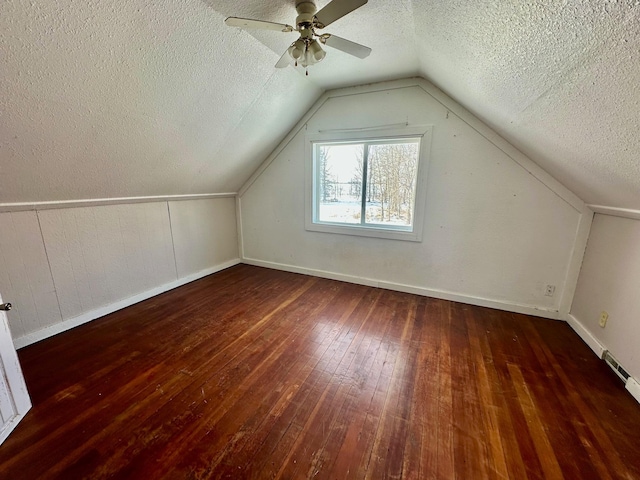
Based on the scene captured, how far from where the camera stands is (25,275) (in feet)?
6.62

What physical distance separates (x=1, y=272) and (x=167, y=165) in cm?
144

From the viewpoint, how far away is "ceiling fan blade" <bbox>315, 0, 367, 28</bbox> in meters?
1.27

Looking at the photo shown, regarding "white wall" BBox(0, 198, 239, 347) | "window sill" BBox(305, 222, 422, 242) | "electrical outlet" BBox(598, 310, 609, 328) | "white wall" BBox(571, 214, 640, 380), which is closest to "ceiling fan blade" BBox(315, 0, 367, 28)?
"window sill" BBox(305, 222, 422, 242)

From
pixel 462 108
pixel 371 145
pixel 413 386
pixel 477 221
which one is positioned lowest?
pixel 413 386

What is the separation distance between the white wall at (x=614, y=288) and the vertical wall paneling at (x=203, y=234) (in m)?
4.15

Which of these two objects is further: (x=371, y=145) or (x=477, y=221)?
(x=371, y=145)

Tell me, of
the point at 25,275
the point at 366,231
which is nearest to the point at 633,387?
the point at 366,231

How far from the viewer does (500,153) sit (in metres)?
2.47

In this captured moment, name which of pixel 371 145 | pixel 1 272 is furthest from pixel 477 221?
pixel 1 272

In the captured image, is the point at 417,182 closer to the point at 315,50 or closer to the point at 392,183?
the point at 392,183

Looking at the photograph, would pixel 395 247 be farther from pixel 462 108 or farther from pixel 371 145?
pixel 462 108

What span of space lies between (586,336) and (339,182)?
9.14 ft

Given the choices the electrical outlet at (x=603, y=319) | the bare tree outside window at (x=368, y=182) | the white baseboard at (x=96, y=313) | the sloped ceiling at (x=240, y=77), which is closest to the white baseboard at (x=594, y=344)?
the electrical outlet at (x=603, y=319)

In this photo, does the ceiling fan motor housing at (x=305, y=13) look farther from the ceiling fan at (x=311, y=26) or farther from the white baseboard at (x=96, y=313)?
the white baseboard at (x=96, y=313)
